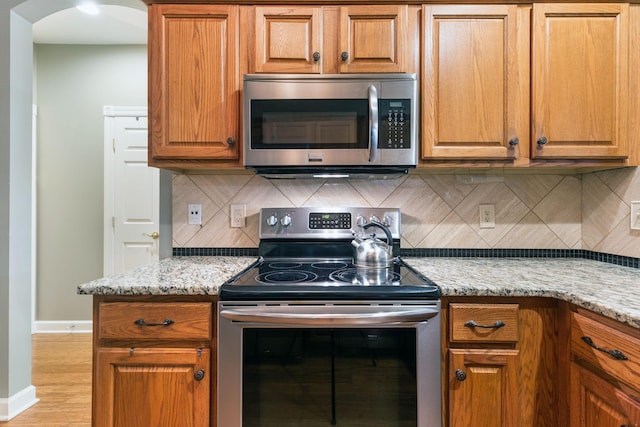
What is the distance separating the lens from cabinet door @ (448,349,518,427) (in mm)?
1265

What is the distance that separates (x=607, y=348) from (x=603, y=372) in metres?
0.09

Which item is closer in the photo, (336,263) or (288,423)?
(288,423)

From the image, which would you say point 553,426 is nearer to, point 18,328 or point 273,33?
point 273,33

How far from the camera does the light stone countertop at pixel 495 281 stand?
3.76ft

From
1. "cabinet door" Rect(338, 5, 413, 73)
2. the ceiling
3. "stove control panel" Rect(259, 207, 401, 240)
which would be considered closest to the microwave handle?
"cabinet door" Rect(338, 5, 413, 73)

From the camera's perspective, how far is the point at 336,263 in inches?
69.9

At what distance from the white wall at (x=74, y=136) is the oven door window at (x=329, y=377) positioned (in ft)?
9.29

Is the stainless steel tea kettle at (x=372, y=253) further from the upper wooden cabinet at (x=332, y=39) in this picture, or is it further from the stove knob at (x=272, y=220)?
the upper wooden cabinet at (x=332, y=39)

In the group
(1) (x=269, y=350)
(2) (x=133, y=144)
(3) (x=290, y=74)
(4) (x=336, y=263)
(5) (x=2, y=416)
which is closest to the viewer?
(1) (x=269, y=350)

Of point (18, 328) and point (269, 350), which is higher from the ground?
point (269, 350)

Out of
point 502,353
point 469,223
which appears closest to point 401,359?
point 502,353

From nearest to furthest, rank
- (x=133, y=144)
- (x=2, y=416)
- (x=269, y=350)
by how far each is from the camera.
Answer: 1. (x=269, y=350)
2. (x=2, y=416)
3. (x=133, y=144)

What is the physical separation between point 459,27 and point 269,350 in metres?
1.55

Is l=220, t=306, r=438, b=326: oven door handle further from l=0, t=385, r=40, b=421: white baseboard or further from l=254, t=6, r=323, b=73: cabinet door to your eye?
l=0, t=385, r=40, b=421: white baseboard
